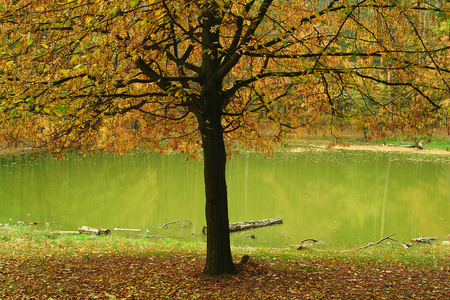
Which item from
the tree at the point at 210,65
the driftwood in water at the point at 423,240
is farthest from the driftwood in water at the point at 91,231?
the driftwood in water at the point at 423,240

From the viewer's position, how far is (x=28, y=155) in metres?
30.0

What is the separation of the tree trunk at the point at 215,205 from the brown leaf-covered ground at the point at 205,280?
239mm

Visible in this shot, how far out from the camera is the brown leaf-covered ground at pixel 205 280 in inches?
216

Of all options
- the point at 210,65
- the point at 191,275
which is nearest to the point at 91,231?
the point at 191,275

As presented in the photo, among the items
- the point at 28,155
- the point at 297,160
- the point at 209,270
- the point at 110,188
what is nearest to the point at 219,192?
the point at 209,270

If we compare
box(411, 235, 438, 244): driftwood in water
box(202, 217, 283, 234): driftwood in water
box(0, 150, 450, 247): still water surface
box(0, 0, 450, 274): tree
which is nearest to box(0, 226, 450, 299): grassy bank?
box(0, 0, 450, 274): tree

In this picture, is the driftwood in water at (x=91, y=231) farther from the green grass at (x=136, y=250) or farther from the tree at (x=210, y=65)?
the tree at (x=210, y=65)

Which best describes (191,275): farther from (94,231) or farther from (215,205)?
(94,231)

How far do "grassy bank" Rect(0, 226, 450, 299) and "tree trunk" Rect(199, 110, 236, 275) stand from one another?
238 mm

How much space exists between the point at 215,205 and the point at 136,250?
314 cm

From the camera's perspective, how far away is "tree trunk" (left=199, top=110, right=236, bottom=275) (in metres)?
6.55

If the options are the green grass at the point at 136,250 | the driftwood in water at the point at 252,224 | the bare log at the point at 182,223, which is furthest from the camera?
the bare log at the point at 182,223

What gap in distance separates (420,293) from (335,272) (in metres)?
1.56

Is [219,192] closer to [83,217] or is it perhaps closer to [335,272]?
[335,272]
